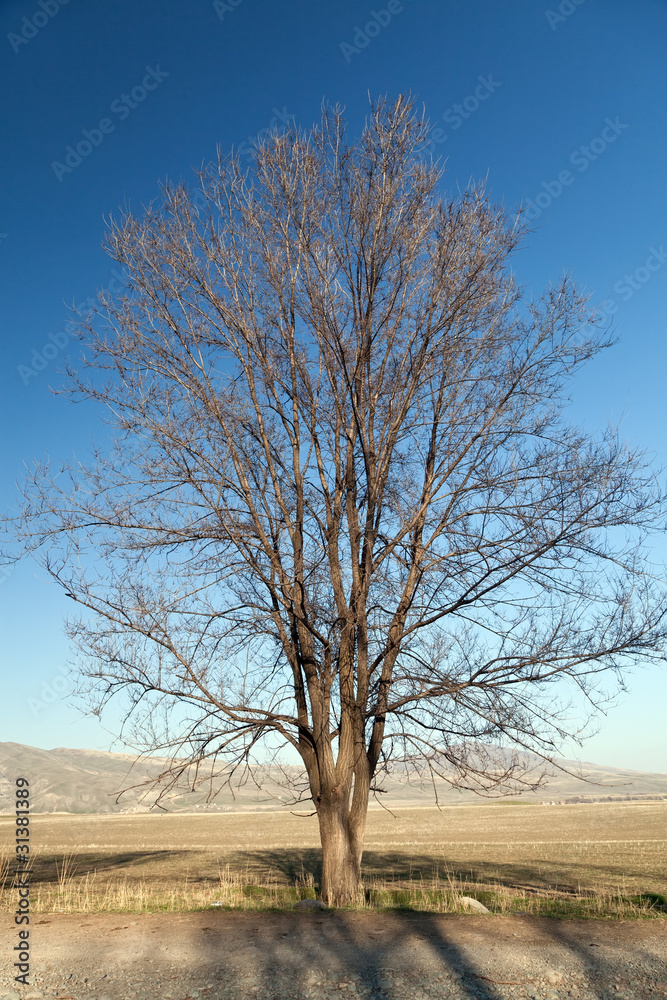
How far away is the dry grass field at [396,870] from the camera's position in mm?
7770

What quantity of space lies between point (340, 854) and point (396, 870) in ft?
30.4

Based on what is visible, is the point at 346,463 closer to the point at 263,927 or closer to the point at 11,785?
the point at 263,927

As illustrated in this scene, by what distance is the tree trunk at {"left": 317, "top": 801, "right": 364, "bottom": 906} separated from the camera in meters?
8.12

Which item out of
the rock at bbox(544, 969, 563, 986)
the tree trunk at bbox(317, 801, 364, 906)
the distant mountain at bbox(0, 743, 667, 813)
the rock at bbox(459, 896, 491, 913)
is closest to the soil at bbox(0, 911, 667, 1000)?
the rock at bbox(544, 969, 563, 986)

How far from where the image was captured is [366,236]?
9.72 meters

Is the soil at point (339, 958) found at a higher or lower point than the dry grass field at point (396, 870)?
higher

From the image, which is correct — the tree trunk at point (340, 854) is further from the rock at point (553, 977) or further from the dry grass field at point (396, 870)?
the rock at point (553, 977)

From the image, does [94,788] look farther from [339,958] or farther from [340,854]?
[339,958]

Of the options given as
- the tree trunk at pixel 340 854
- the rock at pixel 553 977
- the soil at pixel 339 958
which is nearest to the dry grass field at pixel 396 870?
the tree trunk at pixel 340 854

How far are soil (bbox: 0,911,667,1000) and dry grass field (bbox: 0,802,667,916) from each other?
1107 mm

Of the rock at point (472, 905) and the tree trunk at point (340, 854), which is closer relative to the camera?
the rock at point (472, 905)

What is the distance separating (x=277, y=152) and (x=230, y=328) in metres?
2.67

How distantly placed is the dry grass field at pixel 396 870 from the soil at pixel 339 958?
43.6 inches

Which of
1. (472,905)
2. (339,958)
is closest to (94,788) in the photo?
(472,905)
